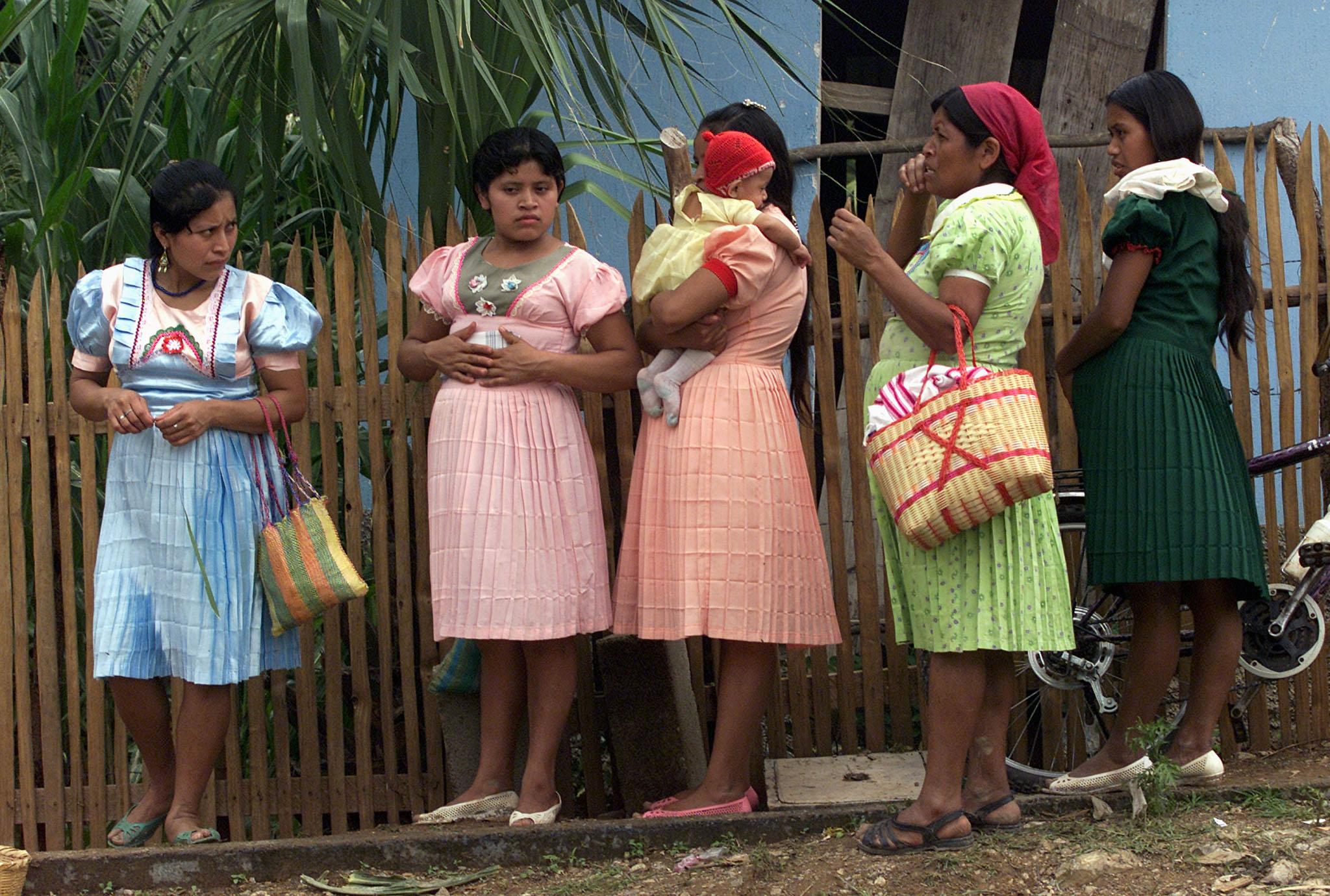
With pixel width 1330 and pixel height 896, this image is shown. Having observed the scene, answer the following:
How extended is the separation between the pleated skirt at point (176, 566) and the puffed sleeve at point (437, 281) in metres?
0.65

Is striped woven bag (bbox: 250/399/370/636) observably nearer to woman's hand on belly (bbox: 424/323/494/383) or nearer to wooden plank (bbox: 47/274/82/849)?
woman's hand on belly (bbox: 424/323/494/383)

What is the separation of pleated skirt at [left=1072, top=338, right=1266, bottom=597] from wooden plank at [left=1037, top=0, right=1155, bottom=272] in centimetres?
198

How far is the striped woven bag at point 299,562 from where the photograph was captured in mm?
3762

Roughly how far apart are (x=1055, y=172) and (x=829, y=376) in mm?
1144

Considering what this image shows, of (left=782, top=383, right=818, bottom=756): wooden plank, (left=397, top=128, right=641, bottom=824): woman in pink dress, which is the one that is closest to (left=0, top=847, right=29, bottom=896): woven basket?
(left=397, top=128, right=641, bottom=824): woman in pink dress

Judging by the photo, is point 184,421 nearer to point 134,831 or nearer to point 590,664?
point 134,831

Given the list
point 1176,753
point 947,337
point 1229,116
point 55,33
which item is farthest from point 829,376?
point 55,33

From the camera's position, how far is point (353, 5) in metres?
4.31

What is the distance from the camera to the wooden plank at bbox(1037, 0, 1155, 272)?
5531mm

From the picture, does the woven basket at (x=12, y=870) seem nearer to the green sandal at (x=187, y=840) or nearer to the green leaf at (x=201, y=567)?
the green sandal at (x=187, y=840)

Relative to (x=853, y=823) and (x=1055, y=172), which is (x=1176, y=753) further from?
(x=1055, y=172)

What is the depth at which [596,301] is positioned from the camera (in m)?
3.86

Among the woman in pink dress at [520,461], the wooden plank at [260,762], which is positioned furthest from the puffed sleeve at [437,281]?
the wooden plank at [260,762]

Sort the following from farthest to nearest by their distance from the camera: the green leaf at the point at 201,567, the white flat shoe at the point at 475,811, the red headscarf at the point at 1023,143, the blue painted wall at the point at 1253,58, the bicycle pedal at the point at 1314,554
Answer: the blue painted wall at the point at 1253,58 < the bicycle pedal at the point at 1314,554 < the white flat shoe at the point at 475,811 < the green leaf at the point at 201,567 < the red headscarf at the point at 1023,143
